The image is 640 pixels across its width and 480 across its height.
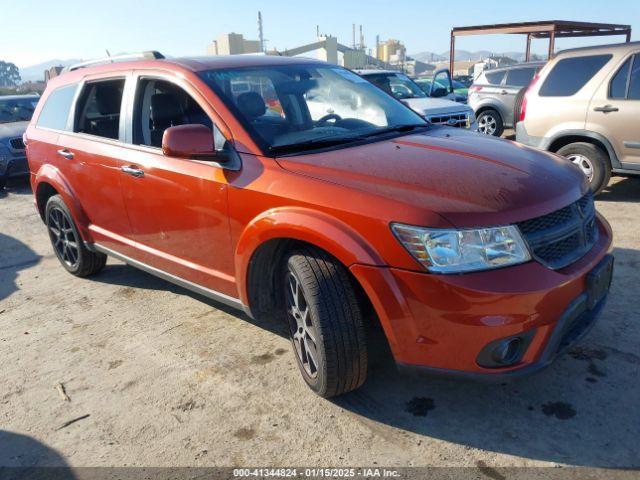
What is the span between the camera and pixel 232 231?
10.0 feet

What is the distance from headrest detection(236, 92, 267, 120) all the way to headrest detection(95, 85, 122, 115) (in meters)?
1.27

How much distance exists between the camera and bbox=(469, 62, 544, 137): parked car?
1141cm

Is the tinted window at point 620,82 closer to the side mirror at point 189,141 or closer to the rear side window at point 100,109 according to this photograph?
the side mirror at point 189,141

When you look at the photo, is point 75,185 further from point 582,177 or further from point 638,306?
point 638,306

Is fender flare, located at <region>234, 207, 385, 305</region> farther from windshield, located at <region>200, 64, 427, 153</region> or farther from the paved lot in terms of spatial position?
the paved lot

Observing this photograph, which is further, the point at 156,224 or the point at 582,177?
the point at 156,224

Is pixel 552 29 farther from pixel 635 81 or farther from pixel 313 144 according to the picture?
pixel 313 144

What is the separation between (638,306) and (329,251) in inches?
96.4

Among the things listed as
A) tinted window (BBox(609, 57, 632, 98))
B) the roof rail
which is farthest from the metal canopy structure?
the roof rail

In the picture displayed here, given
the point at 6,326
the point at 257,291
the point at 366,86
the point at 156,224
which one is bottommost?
the point at 6,326

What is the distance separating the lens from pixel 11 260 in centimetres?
571

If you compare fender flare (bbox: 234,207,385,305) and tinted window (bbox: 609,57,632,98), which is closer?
fender flare (bbox: 234,207,385,305)

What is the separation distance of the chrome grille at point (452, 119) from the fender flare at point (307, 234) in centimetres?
554

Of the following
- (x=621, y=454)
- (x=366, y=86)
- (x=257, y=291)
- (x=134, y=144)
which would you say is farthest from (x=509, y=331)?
(x=134, y=144)
